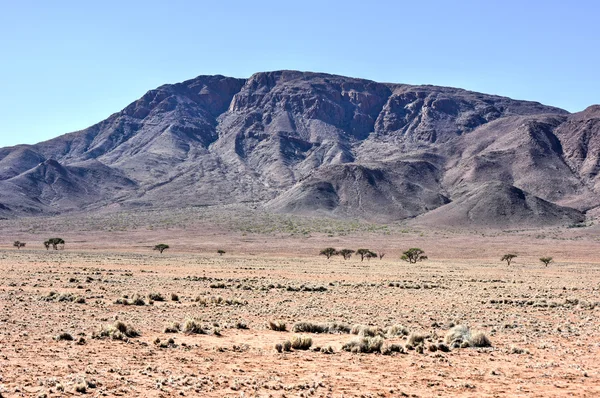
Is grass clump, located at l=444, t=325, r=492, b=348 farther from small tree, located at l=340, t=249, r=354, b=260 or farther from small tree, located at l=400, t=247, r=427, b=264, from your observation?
small tree, located at l=340, t=249, r=354, b=260

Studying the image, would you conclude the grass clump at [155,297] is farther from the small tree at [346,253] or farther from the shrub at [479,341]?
the small tree at [346,253]

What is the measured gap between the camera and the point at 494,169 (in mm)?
175875

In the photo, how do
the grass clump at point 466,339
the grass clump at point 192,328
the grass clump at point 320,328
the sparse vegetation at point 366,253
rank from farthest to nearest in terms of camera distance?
the sparse vegetation at point 366,253, the grass clump at point 320,328, the grass clump at point 192,328, the grass clump at point 466,339

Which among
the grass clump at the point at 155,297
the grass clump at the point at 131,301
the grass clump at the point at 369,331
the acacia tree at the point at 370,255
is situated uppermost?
the grass clump at the point at 369,331

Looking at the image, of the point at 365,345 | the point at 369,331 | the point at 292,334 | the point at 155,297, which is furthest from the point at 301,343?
the point at 155,297

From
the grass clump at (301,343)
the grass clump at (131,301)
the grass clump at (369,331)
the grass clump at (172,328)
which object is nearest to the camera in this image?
the grass clump at (301,343)

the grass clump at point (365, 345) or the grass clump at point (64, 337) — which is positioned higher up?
the grass clump at point (365, 345)

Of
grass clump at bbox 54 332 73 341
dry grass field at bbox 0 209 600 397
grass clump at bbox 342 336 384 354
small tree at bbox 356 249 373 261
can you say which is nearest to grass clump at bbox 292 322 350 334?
dry grass field at bbox 0 209 600 397

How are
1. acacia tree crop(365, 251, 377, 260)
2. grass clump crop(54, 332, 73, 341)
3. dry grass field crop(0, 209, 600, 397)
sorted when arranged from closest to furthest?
dry grass field crop(0, 209, 600, 397)
grass clump crop(54, 332, 73, 341)
acacia tree crop(365, 251, 377, 260)

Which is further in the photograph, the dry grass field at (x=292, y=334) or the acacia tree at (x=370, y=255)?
the acacia tree at (x=370, y=255)

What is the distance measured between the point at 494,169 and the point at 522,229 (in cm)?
5467

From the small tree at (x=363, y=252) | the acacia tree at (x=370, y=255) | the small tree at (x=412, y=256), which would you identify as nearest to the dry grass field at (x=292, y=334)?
the small tree at (x=412, y=256)

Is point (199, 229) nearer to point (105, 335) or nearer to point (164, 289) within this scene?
point (164, 289)

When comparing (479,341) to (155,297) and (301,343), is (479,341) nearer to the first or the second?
(301,343)
